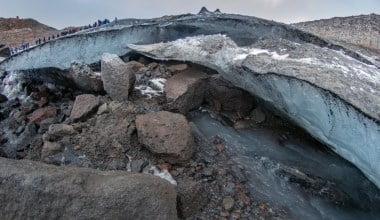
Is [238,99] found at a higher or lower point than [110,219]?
higher

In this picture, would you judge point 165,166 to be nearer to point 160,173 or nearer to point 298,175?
point 160,173

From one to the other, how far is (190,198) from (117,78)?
107cm

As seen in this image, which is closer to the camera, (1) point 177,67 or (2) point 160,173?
(2) point 160,173

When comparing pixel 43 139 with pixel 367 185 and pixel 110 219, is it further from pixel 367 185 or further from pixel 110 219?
pixel 367 185

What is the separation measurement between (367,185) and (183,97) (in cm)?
127

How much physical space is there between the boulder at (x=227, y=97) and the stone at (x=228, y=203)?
85cm

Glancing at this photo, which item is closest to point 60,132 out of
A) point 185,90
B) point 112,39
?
point 185,90

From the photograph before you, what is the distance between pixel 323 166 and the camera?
292 centimetres

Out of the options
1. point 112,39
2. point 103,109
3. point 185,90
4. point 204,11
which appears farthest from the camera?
point 204,11

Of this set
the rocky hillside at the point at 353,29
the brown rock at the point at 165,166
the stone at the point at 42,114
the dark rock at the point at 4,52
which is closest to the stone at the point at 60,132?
the stone at the point at 42,114

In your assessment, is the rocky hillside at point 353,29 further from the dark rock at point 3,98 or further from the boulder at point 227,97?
the dark rock at point 3,98

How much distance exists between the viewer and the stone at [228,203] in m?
2.49

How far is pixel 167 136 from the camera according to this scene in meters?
2.67

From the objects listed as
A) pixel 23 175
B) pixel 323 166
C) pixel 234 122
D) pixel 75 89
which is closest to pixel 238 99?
pixel 234 122
